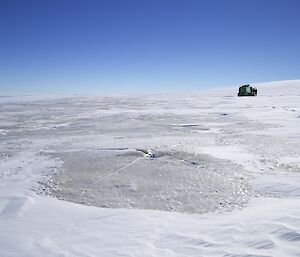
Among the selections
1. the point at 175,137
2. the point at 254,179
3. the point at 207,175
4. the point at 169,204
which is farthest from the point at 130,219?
the point at 175,137

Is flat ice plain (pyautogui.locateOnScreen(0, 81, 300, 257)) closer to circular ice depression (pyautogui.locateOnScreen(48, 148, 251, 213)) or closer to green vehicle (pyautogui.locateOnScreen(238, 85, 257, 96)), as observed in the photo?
circular ice depression (pyautogui.locateOnScreen(48, 148, 251, 213))

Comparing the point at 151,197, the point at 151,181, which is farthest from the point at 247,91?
the point at 151,197

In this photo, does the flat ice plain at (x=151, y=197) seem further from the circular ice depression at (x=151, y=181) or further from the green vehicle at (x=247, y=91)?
the green vehicle at (x=247, y=91)

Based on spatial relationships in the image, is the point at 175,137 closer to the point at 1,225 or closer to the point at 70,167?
the point at 70,167

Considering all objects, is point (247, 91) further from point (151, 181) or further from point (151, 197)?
point (151, 197)

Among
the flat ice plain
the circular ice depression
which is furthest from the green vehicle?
the circular ice depression
